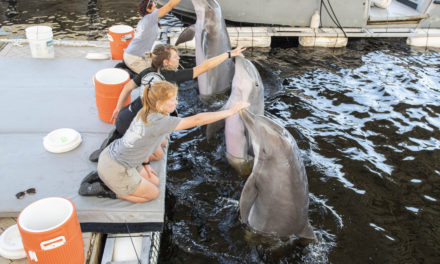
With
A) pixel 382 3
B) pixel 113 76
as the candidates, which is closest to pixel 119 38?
pixel 113 76

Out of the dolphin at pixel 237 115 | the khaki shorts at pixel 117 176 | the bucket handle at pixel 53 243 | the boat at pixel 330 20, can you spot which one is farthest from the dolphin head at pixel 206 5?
the bucket handle at pixel 53 243

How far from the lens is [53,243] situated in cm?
311

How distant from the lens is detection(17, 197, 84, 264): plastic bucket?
3055mm

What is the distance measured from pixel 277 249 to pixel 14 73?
18.0 ft

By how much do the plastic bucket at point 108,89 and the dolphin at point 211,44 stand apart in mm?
2569

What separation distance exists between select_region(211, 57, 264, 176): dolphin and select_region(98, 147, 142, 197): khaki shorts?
232 cm

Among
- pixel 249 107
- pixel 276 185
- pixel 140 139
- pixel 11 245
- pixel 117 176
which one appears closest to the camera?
pixel 11 245

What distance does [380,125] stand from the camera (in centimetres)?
744

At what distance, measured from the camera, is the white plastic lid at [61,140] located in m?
4.77

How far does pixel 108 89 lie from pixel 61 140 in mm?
953

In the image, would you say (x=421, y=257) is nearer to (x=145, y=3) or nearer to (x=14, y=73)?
(x=145, y=3)

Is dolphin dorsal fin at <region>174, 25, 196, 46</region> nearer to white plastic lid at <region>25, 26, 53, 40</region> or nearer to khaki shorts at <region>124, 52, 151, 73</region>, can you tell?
khaki shorts at <region>124, 52, 151, 73</region>

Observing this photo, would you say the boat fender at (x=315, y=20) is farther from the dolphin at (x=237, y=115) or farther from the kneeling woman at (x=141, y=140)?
the kneeling woman at (x=141, y=140)

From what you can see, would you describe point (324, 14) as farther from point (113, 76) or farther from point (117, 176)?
point (117, 176)
